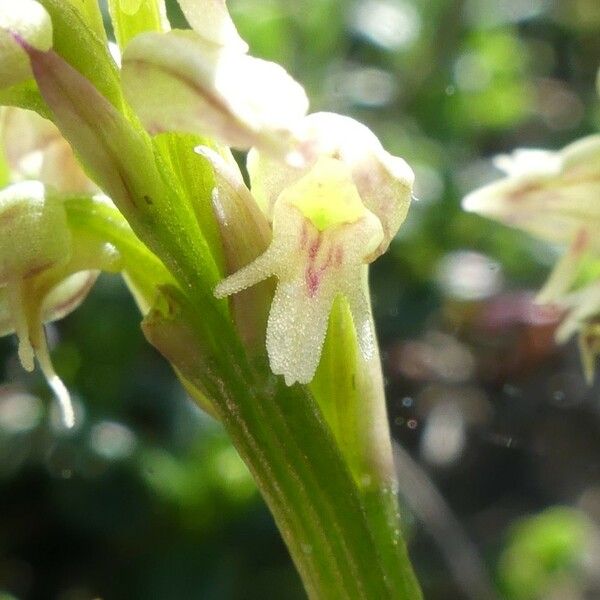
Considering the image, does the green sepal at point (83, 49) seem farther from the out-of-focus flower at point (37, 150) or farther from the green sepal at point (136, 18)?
the out-of-focus flower at point (37, 150)

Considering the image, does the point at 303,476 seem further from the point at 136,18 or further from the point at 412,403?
the point at 412,403

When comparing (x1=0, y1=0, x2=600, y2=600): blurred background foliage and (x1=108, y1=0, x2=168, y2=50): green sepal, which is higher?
(x1=108, y1=0, x2=168, y2=50): green sepal

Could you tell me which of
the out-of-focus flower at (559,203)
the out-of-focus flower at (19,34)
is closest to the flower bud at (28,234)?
the out-of-focus flower at (19,34)

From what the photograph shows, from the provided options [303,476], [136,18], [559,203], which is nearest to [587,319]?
[559,203]

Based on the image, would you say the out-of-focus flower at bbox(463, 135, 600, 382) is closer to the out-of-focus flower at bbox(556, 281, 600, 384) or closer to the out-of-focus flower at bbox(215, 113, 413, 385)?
the out-of-focus flower at bbox(556, 281, 600, 384)

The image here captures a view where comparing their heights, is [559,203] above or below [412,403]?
above

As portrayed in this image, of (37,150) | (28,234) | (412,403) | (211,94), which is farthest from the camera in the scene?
(412,403)

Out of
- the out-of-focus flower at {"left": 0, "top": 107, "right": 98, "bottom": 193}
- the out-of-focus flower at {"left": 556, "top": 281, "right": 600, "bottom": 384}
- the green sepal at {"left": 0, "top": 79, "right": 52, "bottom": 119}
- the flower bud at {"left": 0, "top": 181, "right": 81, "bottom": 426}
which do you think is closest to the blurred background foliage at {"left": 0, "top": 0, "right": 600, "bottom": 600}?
the out-of-focus flower at {"left": 556, "top": 281, "right": 600, "bottom": 384}
